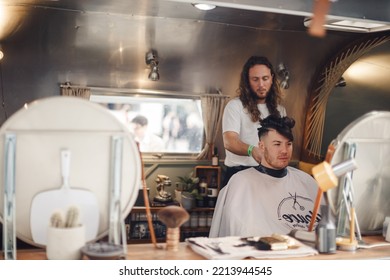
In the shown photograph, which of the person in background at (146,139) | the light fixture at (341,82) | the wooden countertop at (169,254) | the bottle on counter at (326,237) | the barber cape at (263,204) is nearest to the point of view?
the wooden countertop at (169,254)

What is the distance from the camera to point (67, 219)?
1.44 metres

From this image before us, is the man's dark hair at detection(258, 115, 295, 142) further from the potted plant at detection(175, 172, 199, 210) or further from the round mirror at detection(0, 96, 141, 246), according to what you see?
the round mirror at detection(0, 96, 141, 246)

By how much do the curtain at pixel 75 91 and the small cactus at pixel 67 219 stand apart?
4.22 feet

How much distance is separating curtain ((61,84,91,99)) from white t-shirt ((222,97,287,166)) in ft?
2.67

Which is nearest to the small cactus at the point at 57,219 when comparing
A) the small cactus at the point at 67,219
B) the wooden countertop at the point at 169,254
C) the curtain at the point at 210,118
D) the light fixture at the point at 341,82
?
the small cactus at the point at 67,219

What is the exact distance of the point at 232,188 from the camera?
2.40 m

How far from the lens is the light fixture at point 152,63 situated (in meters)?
2.96

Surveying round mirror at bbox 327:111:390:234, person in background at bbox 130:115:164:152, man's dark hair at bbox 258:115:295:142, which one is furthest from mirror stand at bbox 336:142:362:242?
person in background at bbox 130:115:164:152

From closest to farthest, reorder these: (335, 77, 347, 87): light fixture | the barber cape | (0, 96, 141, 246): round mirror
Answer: (0, 96, 141, 246): round mirror, the barber cape, (335, 77, 347, 87): light fixture

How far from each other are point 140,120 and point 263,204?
2.43 feet

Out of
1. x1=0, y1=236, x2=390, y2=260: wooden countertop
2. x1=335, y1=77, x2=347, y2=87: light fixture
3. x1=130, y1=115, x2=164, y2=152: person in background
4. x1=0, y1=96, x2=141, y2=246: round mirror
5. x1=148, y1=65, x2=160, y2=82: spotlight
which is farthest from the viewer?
x1=148, y1=65, x2=160, y2=82: spotlight

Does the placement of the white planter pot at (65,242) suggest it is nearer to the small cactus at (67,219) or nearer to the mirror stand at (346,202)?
the small cactus at (67,219)

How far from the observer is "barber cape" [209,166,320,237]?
2193mm

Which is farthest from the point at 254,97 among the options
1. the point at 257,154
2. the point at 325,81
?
the point at 325,81
